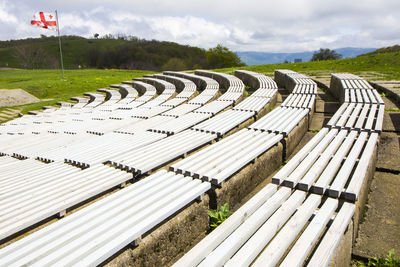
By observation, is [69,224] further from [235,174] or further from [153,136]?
[153,136]

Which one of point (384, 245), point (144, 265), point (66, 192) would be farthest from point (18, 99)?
point (384, 245)

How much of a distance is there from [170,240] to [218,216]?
83cm

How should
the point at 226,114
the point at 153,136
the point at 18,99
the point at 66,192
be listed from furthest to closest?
1. the point at 18,99
2. the point at 226,114
3. the point at 153,136
4. the point at 66,192

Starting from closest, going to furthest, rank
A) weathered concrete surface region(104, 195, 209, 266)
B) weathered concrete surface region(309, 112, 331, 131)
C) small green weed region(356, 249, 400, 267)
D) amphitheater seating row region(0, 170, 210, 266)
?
amphitheater seating row region(0, 170, 210, 266) < weathered concrete surface region(104, 195, 209, 266) < small green weed region(356, 249, 400, 267) < weathered concrete surface region(309, 112, 331, 131)

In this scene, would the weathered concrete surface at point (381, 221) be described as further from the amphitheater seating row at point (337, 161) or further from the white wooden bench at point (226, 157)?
the white wooden bench at point (226, 157)

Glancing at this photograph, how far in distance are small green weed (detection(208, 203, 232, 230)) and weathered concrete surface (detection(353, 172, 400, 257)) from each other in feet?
5.30

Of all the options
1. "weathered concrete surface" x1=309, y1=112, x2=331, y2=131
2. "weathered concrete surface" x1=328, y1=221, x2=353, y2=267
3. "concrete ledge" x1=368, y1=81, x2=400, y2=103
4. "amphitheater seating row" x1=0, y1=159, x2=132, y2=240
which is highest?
"concrete ledge" x1=368, y1=81, x2=400, y2=103

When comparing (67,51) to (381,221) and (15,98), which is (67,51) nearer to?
(15,98)

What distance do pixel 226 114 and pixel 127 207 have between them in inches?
202

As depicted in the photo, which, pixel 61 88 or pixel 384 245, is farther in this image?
pixel 61 88

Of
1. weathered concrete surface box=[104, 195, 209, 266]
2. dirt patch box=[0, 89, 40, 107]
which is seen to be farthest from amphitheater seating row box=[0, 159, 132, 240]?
dirt patch box=[0, 89, 40, 107]

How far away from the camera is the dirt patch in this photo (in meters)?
18.5

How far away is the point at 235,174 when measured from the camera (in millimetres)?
4195

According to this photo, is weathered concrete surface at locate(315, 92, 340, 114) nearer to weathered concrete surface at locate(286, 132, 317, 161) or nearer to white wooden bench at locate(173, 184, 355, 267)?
weathered concrete surface at locate(286, 132, 317, 161)
